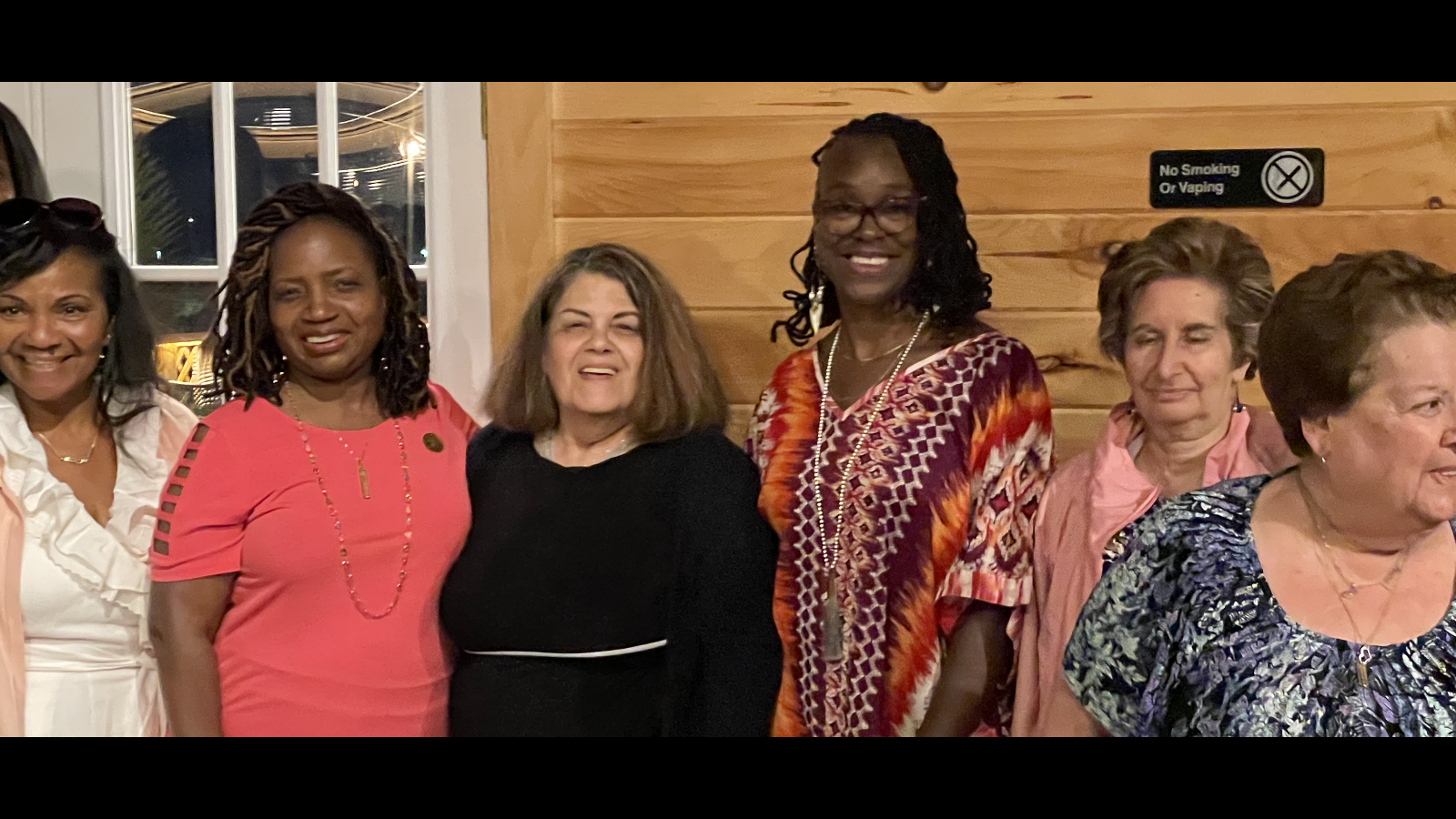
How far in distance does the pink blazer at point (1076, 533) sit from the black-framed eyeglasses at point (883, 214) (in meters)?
0.42

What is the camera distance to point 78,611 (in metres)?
1.83

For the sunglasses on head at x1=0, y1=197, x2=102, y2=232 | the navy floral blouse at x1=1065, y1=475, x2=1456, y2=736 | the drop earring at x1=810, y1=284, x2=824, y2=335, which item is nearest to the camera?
the navy floral blouse at x1=1065, y1=475, x2=1456, y2=736

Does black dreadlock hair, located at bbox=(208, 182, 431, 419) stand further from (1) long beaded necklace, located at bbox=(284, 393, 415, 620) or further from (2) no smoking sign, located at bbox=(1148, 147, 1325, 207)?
(2) no smoking sign, located at bbox=(1148, 147, 1325, 207)

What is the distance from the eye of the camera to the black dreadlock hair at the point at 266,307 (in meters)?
1.80

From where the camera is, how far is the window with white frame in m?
2.03

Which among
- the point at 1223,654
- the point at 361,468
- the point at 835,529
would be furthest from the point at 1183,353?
the point at 361,468

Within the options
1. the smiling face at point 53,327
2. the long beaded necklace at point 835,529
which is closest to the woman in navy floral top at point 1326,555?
the long beaded necklace at point 835,529

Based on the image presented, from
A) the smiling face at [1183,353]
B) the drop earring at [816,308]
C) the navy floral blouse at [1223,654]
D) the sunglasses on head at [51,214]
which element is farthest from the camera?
the drop earring at [816,308]

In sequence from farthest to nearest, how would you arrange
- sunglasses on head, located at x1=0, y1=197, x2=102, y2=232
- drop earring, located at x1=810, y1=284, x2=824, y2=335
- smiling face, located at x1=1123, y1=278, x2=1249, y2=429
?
1. drop earring, located at x1=810, y1=284, x2=824, y2=335
2. sunglasses on head, located at x1=0, y1=197, x2=102, y2=232
3. smiling face, located at x1=1123, y1=278, x2=1249, y2=429

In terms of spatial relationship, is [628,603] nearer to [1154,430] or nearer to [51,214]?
[1154,430]

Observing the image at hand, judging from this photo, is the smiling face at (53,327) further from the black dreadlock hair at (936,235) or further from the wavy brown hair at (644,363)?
the black dreadlock hair at (936,235)

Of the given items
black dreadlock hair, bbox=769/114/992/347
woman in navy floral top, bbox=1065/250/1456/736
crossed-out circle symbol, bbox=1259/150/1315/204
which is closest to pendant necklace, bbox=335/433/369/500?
black dreadlock hair, bbox=769/114/992/347

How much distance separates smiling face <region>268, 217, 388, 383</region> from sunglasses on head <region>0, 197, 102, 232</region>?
0.31m

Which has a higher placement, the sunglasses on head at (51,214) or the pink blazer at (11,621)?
the sunglasses on head at (51,214)
